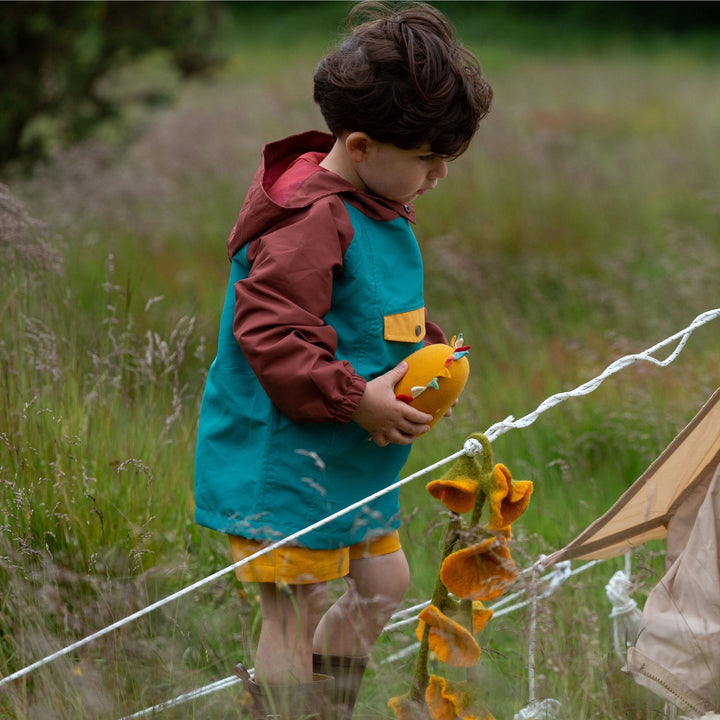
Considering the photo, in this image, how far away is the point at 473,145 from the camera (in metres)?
8.05

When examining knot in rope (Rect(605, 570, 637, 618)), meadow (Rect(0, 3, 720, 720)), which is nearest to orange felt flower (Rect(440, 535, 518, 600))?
meadow (Rect(0, 3, 720, 720))

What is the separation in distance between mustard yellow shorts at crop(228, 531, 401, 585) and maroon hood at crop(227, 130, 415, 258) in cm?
63

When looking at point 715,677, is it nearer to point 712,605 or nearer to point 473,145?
point 712,605

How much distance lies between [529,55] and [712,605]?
22.2 metres

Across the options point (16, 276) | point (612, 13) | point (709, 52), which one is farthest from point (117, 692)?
point (612, 13)

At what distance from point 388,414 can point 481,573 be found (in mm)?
358

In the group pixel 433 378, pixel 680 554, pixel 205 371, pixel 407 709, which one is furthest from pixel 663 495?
pixel 205 371

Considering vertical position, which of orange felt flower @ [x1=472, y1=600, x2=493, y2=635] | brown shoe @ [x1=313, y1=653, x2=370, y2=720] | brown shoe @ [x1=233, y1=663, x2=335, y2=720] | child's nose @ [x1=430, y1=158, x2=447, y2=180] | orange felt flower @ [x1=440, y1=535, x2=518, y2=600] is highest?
child's nose @ [x1=430, y1=158, x2=447, y2=180]

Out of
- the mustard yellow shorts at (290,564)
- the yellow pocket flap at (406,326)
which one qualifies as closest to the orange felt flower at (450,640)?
the mustard yellow shorts at (290,564)

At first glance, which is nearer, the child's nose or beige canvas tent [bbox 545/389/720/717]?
beige canvas tent [bbox 545/389/720/717]

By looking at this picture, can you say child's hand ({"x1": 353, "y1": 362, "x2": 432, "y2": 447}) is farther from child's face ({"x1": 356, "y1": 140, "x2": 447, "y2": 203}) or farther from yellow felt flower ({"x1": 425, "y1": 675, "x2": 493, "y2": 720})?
yellow felt flower ({"x1": 425, "y1": 675, "x2": 493, "y2": 720})

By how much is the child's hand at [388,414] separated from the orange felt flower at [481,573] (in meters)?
0.29

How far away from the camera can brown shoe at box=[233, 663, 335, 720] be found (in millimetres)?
2137

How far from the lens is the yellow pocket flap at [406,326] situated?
7.02ft
